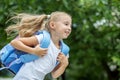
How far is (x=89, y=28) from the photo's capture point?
8.53 m

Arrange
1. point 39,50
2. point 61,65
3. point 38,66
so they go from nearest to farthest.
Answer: point 39,50, point 38,66, point 61,65

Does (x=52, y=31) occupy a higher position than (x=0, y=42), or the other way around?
(x=52, y=31)

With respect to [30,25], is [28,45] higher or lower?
lower

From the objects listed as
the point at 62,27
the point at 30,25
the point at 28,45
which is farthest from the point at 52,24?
the point at 28,45

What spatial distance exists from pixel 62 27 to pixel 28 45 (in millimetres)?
357

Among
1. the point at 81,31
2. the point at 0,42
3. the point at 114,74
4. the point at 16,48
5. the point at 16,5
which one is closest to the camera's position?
the point at 16,48

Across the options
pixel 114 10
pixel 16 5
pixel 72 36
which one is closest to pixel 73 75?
pixel 72 36

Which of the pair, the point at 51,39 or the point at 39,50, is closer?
the point at 39,50

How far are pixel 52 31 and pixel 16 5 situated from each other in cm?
194

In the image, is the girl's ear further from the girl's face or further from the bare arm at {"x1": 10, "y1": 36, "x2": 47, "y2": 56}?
the bare arm at {"x1": 10, "y1": 36, "x2": 47, "y2": 56}

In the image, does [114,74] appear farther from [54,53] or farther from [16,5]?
[54,53]

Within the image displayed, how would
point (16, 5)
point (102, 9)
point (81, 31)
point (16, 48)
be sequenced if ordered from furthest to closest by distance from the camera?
point (81, 31), point (102, 9), point (16, 5), point (16, 48)

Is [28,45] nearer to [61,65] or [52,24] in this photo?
[52,24]

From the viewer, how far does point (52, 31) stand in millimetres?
4449
